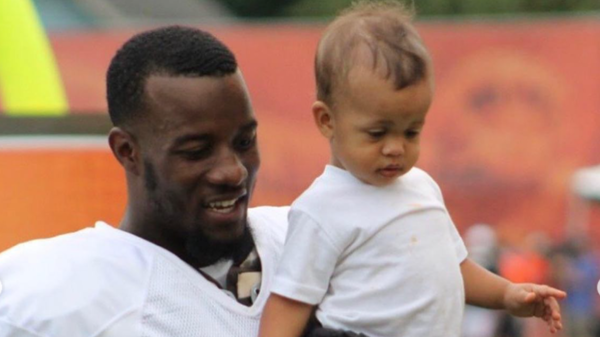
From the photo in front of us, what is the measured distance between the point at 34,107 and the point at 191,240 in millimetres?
4557

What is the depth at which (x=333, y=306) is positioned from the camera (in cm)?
307

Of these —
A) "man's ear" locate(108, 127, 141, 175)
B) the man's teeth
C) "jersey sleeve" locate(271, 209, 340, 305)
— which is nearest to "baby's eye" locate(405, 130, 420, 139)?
"jersey sleeve" locate(271, 209, 340, 305)

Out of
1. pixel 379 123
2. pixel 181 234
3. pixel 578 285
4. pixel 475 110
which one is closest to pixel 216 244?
pixel 181 234

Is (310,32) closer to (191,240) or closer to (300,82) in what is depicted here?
(300,82)

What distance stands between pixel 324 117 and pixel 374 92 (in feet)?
0.51

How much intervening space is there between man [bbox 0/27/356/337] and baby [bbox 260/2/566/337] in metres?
0.13

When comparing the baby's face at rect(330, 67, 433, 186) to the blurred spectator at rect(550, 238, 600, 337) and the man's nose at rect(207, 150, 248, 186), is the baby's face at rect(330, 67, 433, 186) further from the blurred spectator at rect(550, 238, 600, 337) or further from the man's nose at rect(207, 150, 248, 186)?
the blurred spectator at rect(550, 238, 600, 337)

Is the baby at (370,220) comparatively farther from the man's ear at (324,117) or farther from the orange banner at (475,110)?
the orange banner at (475,110)

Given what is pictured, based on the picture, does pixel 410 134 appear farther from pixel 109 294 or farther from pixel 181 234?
pixel 109 294

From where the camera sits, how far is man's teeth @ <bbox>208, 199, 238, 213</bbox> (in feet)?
9.93

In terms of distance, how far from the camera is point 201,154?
9.95 feet

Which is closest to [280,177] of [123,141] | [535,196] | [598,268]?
[535,196]

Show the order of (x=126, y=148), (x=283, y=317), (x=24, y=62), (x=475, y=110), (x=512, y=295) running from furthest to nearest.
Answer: (x=475, y=110) < (x=24, y=62) < (x=512, y=295) < (x=126, y=148) < (x=283, y=317)

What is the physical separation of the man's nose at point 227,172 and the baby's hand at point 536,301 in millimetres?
644
